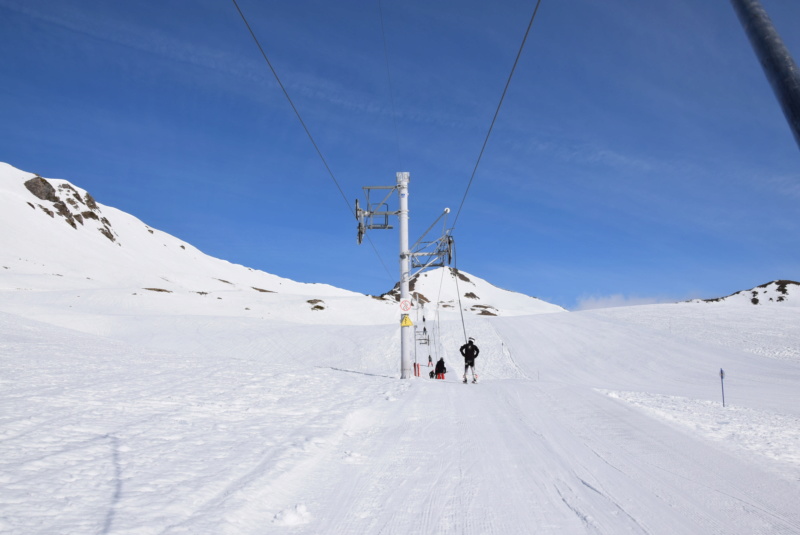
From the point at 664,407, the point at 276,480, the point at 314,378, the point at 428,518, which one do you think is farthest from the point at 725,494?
the point at 314,378

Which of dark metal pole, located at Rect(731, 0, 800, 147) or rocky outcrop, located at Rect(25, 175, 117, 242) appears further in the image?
rocky outcrop, located at Rect(25, 175, 117, 242)

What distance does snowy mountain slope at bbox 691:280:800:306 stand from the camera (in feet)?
354

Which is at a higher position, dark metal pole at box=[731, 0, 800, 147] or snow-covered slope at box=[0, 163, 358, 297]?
snow-covered slope at box=[0, 163, 358, 297]

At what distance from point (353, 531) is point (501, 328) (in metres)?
37.3

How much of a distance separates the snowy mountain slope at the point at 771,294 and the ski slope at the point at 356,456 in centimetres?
11988

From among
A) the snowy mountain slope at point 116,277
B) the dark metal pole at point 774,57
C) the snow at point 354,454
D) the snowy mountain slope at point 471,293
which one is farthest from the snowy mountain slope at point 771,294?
the dark metal pole at point 774,57

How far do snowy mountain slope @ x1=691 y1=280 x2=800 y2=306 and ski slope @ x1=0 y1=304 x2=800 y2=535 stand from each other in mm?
119879

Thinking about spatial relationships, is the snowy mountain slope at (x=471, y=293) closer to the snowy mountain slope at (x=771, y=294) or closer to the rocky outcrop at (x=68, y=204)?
the snowy mountain slope at (x=771, y=294)

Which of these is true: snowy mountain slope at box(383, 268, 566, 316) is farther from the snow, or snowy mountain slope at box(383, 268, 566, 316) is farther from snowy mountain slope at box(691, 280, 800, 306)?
the snow

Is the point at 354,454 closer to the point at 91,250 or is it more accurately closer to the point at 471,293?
the point at 91,250

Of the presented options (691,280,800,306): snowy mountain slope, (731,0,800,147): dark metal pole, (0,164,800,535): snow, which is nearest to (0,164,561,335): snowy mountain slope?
(0,164,800,535): snow

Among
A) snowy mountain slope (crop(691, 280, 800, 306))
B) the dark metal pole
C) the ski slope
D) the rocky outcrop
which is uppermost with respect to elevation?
the rocky outcrop

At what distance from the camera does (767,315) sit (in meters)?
38.5

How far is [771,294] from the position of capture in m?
112
